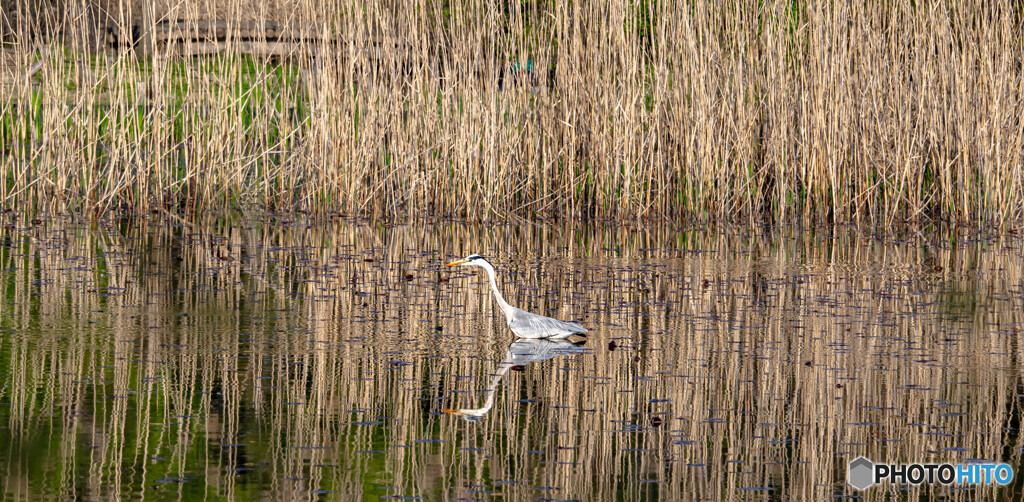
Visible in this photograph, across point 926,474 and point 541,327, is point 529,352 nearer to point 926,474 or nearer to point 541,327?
point 541,327

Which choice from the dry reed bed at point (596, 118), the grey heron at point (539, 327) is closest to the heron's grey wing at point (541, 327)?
the grey heron at point (539, 327)

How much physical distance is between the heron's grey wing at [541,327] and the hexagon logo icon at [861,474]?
6.96 ft

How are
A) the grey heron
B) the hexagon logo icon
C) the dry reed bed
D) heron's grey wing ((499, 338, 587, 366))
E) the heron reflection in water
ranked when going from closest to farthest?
the hexagon logo icon
the heron reflection in water
heron's grey wing ((499, 338, 587, 366))
the grey heron
the dry reed bed

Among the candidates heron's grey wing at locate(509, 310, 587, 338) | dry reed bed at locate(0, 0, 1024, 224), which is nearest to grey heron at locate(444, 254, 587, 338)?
heron's grey wing at locate(509, 310, 587, 338)

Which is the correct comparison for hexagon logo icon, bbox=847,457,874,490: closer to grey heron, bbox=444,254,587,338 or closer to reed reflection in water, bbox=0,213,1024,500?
reed reflection in water, bbox=0,213,1024,500

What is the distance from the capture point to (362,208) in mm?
11258

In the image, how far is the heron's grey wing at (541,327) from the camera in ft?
21.4

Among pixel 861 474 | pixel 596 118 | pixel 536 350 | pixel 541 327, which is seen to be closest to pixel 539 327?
pixel 541 327

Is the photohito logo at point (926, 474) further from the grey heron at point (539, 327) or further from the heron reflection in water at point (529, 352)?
the grey heron at point (539, 327)

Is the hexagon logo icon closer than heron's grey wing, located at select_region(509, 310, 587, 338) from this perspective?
Yes

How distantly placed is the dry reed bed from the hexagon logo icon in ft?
21.8

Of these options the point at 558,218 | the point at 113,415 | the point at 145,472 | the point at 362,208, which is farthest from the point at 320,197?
the point at 145,472

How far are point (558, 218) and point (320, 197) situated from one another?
2025 millimetres

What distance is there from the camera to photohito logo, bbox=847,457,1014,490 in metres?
4.47
